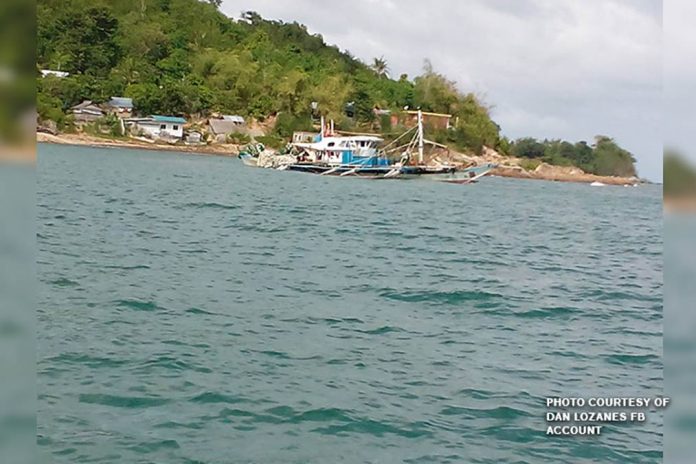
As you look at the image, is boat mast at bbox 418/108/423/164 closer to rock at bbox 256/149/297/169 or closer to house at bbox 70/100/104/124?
rock at bbox 256/149/297/169

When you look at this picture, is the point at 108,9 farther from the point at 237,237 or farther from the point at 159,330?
the point at 159,330

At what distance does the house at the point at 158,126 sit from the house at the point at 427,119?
4.25 feet

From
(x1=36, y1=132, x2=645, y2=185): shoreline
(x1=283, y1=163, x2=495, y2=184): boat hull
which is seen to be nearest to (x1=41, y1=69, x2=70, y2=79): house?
(x1=36, y1=132, x2=645, y2=185): shoreline

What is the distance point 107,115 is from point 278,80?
0.96 meters

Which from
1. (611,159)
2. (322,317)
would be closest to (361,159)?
(611,159)

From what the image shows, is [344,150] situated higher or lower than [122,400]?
higher

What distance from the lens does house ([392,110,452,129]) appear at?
4.06m

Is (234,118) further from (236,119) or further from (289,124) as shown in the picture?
(289,124)

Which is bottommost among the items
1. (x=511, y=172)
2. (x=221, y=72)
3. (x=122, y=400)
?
(x=122, y=400)

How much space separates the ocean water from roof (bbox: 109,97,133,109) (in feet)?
0.85

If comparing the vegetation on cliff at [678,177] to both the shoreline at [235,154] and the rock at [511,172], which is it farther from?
the rock at [511,172]

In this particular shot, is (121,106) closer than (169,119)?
Yes

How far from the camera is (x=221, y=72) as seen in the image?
3832mm

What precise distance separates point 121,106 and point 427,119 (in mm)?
1749
